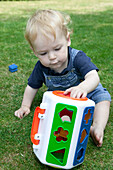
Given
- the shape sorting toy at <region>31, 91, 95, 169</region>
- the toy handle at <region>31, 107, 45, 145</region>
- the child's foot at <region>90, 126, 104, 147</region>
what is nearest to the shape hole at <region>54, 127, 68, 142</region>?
the shape sorting toy at <region>31, 91, 95, 169</region>

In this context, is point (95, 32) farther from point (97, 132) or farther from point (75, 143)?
point (75, 143)

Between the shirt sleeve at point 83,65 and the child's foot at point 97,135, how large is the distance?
0.40m

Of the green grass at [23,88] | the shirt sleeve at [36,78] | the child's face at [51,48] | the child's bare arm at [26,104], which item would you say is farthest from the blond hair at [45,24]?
the green grass at [23,88]

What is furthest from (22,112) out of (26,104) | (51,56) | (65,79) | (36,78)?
(51,56)

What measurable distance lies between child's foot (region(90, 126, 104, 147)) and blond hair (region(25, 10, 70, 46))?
667mm

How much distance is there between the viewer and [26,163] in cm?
139

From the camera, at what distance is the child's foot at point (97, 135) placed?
1.52 meters

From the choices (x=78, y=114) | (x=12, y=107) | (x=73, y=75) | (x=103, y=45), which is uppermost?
(x=78, y=114)

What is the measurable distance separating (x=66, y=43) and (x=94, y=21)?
426 cm

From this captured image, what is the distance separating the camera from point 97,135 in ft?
5.06

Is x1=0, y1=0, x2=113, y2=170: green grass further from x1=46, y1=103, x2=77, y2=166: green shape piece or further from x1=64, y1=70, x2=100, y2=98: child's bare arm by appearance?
x1=64, y1=70, x2=100, y2=98: child's bare arm

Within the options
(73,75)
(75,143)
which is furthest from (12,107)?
(75,143)

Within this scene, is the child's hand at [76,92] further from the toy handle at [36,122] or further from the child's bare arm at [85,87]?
the toy handle at [36,122]

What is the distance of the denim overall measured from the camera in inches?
72.5
